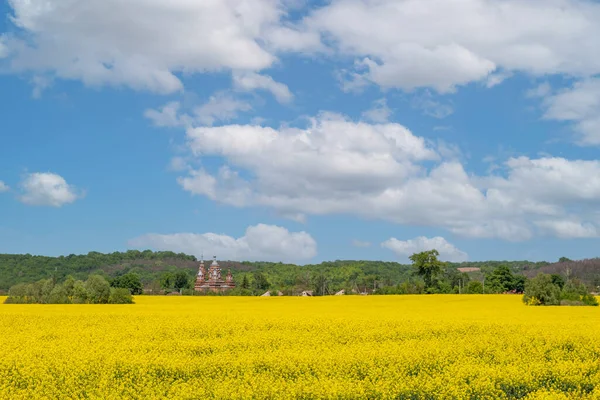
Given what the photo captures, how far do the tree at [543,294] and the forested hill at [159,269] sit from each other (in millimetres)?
54789

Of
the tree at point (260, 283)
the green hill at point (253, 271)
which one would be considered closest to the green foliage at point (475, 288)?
the green hill at point (253, 271)

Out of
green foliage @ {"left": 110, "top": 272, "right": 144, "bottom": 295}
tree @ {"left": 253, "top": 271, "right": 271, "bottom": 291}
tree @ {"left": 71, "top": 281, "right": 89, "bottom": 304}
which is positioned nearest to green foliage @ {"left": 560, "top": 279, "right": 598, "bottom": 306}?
tree @ {"left": 71, "top": 281, "right": 89, "bottom": 304}

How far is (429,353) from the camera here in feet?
63.6

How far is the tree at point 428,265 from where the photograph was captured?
87.1 m

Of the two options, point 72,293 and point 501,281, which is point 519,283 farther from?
point 72,293

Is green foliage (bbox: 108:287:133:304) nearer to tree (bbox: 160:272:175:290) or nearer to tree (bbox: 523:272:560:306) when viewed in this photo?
tree (bbox: 523:272:560:306)

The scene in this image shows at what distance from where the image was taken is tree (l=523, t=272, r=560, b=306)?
53.2 metres

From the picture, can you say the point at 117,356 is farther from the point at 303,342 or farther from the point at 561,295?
the point at 561,295

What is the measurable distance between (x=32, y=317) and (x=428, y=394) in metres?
26.6

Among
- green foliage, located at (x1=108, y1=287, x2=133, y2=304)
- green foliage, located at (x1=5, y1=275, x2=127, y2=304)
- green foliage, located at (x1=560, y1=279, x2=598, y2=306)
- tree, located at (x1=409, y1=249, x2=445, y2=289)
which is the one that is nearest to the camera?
green foliage, located at (x1=560, y1=279, x2=598, y2=306)

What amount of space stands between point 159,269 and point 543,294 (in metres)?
125

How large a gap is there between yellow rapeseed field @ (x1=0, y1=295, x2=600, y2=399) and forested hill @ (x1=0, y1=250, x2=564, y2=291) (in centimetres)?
8271

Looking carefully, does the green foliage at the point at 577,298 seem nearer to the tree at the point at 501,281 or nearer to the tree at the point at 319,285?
the tree at the point at 501,281

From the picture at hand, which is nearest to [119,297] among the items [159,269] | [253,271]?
[253,271]
